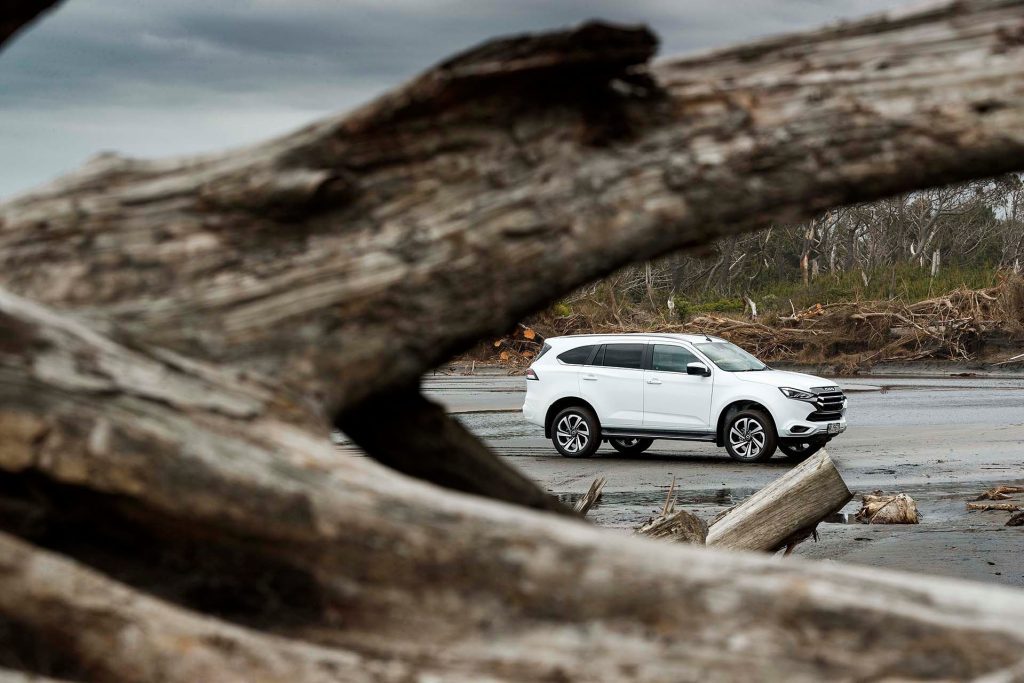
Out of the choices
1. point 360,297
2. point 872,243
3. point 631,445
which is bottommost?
point 631,445

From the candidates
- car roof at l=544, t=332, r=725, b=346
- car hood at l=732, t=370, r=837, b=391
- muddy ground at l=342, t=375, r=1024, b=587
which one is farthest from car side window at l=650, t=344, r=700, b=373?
muddy ground at l=342, t=375, r=1024, b=587

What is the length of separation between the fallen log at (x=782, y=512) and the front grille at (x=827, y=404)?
9923 mm

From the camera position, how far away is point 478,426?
21312 millimetres

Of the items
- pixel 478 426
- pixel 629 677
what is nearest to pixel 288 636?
pixel 629 677

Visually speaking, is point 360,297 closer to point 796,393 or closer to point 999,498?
point 999,498

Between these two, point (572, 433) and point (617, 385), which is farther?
point (572, 433)

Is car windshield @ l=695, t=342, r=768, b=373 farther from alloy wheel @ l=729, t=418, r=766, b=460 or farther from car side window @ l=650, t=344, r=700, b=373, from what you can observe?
alloy wheel @ l=729, t=418, r=766, b=460

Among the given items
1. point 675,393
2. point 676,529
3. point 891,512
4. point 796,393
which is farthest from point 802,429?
point 676,529

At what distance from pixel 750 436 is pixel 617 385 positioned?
213cm

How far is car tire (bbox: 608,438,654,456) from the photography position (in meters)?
18.0

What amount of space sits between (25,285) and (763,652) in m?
1.66

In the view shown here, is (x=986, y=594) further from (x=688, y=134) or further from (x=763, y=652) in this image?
(x=688, y=134)

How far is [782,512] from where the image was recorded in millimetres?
6496

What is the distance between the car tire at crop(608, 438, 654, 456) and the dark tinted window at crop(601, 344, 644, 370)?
1.17 metres
